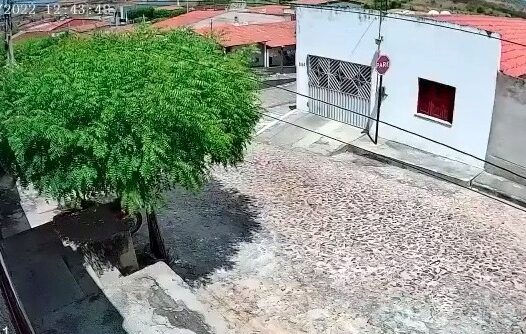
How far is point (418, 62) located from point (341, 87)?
2.58 metres

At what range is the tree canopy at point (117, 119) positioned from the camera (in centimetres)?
648

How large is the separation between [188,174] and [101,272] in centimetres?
212

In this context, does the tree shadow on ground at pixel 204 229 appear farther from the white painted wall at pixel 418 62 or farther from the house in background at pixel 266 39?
the house in background at pixel 266 39

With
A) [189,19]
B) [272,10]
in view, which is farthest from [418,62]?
[272,10]

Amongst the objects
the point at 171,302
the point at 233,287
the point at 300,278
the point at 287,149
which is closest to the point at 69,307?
the point at 171,302

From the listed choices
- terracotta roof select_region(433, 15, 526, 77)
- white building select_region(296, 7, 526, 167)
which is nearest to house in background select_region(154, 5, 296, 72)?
white building select_region(296, 7, 526, 167)

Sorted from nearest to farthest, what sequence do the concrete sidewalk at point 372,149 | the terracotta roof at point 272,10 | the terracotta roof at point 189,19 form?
the concrete sidewalk at point 372,149
the terracotta roof at point 189,19
the terracotta roof at point 272,10

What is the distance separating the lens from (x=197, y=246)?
32.7 ft

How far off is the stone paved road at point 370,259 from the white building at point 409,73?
→ 152cm

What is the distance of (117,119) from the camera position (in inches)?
259

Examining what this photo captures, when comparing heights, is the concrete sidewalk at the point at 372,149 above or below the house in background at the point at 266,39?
below

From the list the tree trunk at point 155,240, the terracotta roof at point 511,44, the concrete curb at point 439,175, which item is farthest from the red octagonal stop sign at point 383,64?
the tree trunk at point 155,240

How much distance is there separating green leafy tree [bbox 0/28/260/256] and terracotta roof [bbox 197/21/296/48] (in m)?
10.9

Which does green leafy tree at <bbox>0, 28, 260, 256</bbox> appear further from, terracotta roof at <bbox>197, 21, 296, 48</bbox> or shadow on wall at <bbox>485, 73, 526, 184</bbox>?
terracotta roof at <bbox>197, 21, 296, 48</bbox>
